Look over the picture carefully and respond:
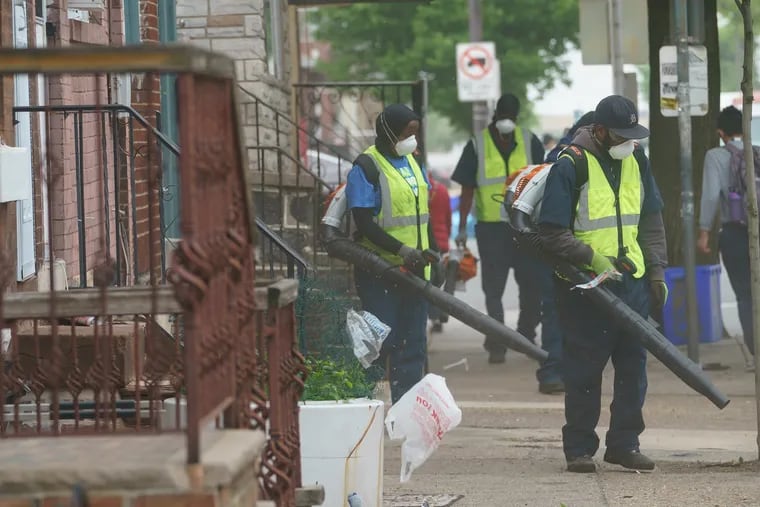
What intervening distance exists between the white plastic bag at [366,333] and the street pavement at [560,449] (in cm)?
59

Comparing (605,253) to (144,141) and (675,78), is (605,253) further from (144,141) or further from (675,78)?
(675,78)

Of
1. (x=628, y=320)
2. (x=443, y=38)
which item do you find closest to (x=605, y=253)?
(x=628, y=320)

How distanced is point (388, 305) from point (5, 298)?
3916mm

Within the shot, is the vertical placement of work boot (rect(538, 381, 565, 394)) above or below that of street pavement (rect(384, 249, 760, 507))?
above

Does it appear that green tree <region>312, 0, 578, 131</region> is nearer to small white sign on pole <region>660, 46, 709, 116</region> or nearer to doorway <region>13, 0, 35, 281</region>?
small white sign on pole <region>660, 46, 709, 116</region>

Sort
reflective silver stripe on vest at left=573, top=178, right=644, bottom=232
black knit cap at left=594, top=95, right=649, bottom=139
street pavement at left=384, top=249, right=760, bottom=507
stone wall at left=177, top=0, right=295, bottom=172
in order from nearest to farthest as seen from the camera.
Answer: street pavement at left=384, top=249, right=760, bottom=507, black knit cap at left=594, top=95, right=649, bottom=139, reflective silver stripe on vest at left=573, top=178, right=644, bottom=232, stone wall at left=177, top=0, right=295, bottom=172

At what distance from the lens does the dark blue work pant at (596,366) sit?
25.6ft

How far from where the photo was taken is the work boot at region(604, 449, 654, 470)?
783cm

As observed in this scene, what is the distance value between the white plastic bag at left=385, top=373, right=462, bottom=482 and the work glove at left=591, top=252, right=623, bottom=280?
4.07 feet

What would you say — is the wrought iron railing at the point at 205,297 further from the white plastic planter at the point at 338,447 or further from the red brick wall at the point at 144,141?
the red brick wall at the point at 144,141

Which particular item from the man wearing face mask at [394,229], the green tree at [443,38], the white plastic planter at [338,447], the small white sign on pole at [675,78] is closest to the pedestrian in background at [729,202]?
the small white sign on pole at [675,78]

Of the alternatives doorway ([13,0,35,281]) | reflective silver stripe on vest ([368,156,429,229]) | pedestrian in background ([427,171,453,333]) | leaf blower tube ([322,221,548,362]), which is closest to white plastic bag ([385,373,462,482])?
doorway ([13,0,35,281])

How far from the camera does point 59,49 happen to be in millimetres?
3801

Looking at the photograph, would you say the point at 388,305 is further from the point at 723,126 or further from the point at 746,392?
the point at 723,126
